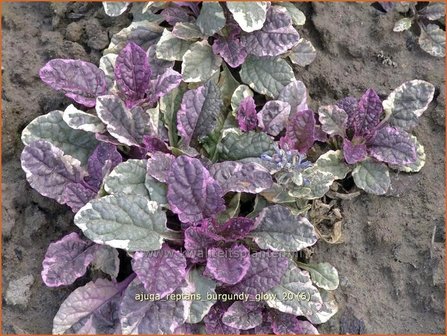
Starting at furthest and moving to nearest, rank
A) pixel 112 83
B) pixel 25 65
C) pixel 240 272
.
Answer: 1. pixel 25 65
2. pixel 112 83
3. pixel 240 272

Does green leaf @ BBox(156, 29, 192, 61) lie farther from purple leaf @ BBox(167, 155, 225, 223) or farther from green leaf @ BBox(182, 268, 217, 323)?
green leaf @ BBox(182, 268, 217, 323)

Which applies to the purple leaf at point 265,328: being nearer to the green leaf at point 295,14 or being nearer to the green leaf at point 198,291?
the green leaf at point 198,291

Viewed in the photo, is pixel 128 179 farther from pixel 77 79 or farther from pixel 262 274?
pixel 262 274

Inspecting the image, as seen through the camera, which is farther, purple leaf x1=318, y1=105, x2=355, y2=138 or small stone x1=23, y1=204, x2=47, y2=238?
purple leaf x1=318, y1=105, x2=355, y2=138

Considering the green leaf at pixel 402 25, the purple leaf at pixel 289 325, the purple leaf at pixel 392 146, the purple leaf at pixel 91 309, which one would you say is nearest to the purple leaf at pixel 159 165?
the purple leaf at pixel 91 309

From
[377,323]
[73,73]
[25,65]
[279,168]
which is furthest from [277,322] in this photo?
[25,65]

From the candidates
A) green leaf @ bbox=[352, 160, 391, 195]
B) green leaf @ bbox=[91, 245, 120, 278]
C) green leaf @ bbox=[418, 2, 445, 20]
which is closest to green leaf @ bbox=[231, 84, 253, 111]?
green leaf @ bbox=[352, 160, 391, 195]

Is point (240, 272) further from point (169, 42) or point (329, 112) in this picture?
point (169, 42)
